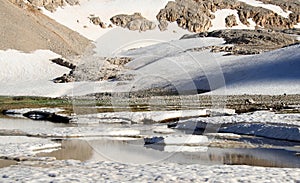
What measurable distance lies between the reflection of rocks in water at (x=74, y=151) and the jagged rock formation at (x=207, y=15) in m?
101

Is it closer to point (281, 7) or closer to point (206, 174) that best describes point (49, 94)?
point (206, 174)

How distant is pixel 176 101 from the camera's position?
2122 inches

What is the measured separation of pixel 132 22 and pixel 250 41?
106 ft

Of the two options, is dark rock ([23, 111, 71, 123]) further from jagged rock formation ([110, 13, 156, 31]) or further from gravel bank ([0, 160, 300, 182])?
jagged rock formation ([110, 13, 156, 31])

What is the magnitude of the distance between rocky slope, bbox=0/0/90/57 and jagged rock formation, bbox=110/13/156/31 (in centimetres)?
1997

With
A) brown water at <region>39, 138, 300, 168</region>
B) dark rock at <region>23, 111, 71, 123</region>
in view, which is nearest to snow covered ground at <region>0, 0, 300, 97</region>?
dark rock at <region>23, 111, 71, 123</region>

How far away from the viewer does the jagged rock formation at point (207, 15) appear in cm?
12725

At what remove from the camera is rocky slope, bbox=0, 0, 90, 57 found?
85338 millimetres

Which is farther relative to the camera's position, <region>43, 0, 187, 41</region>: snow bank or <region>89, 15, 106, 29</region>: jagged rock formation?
<region>89, 15, 106, 29</region>: jagged rock formation

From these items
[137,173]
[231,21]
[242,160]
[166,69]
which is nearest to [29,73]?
[166,69]

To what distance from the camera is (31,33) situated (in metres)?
88.8

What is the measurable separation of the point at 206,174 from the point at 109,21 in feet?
355

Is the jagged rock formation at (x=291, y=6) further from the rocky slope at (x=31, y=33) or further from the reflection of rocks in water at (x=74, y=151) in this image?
the reflection of rocks in water at (x=74, y=151)

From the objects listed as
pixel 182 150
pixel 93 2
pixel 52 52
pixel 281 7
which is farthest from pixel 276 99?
pixel 281 7
